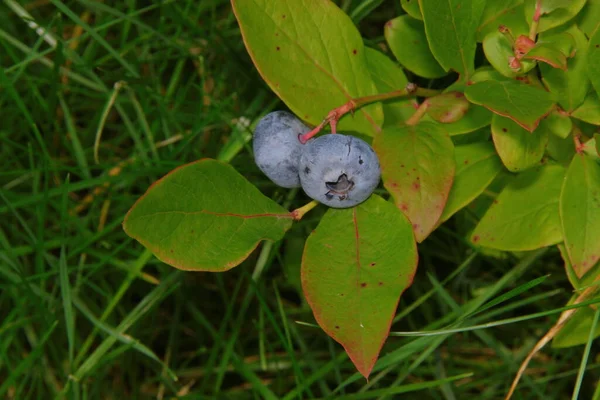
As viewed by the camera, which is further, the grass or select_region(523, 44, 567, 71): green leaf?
the grass

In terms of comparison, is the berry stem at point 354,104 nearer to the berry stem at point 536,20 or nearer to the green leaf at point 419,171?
the green leaf at point 419,171

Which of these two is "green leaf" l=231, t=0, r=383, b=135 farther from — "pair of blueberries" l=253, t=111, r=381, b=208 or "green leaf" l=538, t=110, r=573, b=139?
"green leaf" l=538, t=110, r=573, b=139

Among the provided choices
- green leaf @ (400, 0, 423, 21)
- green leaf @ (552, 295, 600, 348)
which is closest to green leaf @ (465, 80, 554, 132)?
green leaf @ (400, 0, 423, 21)

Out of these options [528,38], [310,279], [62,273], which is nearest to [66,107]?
[62,273]

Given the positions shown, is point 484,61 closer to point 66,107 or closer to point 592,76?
point 592,76

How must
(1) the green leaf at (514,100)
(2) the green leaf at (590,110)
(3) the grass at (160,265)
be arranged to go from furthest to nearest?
(3) the grass at (160,265) → (2) the green leaf at (590,110) → (1) the green leaf at (514,100)

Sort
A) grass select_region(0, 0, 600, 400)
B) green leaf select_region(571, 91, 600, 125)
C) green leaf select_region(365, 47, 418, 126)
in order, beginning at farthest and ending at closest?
grass select_region(0, 0, 600, 400)
green leaf select_region(365, 47, 418, 126)
green leaf select_region(571, 91, 600, 125)

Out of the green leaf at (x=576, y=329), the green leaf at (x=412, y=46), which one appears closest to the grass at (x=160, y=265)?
the green leaf at (x=576, y=329)

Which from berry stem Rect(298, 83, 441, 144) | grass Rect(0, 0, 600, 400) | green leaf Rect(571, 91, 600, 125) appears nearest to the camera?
berry stem Rect(298, 83, 441, 144)
